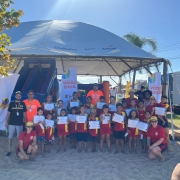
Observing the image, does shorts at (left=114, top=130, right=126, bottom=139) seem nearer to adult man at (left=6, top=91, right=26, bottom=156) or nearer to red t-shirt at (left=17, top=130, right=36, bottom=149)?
red t-shirt at (left=17, top=130, right=36, bottom=149)

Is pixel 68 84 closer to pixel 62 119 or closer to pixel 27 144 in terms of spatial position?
pixel 62 119

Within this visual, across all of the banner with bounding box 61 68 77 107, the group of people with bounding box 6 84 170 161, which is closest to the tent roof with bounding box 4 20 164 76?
the banner with bounding box 61 68 77 107

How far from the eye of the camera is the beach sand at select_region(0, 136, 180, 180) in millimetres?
5176

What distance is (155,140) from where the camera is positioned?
630 cm

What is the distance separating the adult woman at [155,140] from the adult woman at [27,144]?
10.6 feet

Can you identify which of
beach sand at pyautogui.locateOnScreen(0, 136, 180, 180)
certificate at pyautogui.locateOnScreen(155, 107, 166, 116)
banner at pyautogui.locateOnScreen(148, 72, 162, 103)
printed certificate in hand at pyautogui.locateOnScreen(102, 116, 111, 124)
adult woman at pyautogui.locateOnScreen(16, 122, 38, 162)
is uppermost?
banner at pyautogui.locateOnScreen(148, 72, 162, 103)

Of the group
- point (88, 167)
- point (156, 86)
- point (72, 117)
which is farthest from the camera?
point (156, 86)

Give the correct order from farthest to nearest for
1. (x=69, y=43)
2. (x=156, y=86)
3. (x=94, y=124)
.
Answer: (x=69, y=43) → (x=156, y=86) → (x=94, y=124)

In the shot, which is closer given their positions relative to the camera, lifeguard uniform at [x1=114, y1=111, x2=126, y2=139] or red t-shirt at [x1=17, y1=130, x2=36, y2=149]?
red t-shirt at [x1=17, y1=130, x2=36, y2=149]

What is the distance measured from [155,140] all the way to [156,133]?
0.21 m

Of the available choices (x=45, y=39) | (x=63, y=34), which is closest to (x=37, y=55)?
(x=45, y=39)

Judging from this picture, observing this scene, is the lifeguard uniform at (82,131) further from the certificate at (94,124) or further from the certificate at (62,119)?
the certificate at (62,119)

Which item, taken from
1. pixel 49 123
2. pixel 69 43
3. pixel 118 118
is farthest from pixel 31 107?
pixel 69 43

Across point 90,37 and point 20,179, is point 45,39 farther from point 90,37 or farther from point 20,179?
point 20,179
